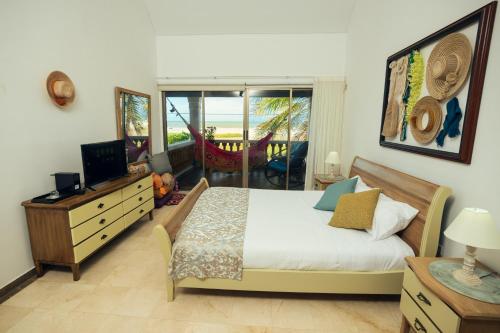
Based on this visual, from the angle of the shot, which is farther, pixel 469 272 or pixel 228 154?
pixel 228 154

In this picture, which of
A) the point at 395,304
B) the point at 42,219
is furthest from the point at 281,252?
the point at 42,219

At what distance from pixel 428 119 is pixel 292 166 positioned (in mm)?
2472

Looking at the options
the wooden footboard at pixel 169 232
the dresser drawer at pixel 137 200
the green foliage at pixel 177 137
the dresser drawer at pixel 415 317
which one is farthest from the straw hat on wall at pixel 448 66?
the green foliage at pixel 177 137

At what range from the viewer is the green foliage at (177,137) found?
4.26 meters

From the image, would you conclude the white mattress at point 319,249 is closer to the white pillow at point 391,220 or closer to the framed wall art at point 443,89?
the white pillow at point 391,220

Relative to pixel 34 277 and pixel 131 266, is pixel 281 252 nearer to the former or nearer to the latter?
pixel 131 266

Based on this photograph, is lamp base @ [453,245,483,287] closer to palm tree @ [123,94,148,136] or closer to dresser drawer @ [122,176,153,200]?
dresser drawer @ [122,176,153,200]

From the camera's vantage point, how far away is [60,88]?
2004 mm

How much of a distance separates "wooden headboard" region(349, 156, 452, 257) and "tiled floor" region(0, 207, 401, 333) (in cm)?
47

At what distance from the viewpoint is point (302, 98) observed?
3.92 meters

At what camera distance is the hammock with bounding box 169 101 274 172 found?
13.5 feet

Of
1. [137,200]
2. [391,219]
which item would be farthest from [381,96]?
[137,200]

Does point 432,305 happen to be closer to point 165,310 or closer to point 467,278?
point 467,278

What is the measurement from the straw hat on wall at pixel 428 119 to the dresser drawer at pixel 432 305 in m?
0.95
